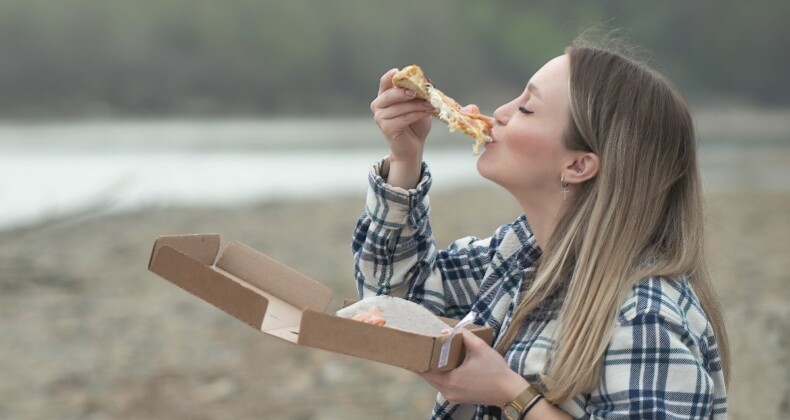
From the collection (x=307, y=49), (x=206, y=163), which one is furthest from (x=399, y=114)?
(x=206, y=163)

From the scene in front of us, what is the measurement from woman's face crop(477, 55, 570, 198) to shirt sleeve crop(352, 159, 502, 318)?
0.16 metres

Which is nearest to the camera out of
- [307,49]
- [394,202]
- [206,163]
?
[394,202]

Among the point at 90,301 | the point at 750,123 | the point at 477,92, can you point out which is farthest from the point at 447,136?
the point at 90,301

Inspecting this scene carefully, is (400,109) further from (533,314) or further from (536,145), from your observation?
(533,314)

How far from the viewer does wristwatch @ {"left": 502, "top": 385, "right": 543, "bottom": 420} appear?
1.23m

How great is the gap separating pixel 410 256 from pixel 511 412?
1.18 ft

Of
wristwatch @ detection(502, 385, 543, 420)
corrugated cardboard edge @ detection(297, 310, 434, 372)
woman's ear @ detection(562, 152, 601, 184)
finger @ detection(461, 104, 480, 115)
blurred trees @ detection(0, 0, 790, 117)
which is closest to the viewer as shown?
corrugated cardboard edge @ detection(297, 310, 434, 372)

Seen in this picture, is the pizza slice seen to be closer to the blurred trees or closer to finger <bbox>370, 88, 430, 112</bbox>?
finger <bbox>370, 88, 430, 112</bbox>

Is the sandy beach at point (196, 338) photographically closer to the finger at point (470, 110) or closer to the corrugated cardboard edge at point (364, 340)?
the finger at point (470, 110)

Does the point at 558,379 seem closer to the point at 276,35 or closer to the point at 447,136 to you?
the point at 276,35

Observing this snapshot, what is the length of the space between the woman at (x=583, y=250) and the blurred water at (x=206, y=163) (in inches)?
157

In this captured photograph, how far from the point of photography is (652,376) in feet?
3.87

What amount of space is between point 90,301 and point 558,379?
291cm

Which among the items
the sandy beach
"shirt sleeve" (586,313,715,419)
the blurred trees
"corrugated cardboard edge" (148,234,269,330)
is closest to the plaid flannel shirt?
"shirt sleeve" (586,313,715,419)
